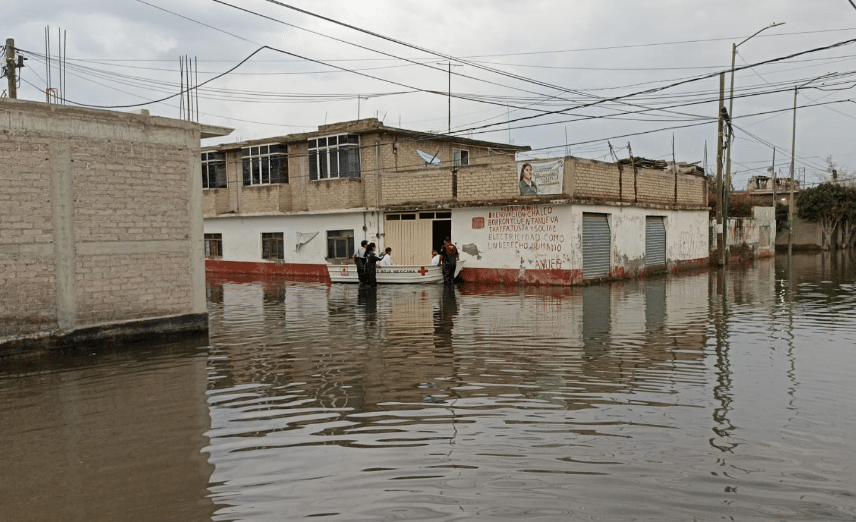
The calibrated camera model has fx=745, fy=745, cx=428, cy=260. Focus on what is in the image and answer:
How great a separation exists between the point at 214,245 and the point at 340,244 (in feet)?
28.7

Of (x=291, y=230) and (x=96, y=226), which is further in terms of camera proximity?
(x=291, y=230)

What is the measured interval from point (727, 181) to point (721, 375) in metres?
25.2

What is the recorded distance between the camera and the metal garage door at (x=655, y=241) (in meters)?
29.4

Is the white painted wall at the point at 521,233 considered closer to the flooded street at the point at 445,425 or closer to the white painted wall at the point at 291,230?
the white painted wall at the point at 291,230

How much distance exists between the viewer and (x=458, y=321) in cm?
1518

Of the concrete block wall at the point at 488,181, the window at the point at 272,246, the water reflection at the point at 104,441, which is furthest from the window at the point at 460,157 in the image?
the water reflection at the point at 104,441

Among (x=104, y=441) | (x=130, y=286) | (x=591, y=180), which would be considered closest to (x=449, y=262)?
(x=591, y=180)

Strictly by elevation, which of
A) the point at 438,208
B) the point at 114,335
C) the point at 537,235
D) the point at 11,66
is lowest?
the point at 114,335

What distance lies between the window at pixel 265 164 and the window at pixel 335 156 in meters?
1.86

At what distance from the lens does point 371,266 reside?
25.1 metres

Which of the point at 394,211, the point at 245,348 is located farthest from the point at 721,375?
the point at 394,211

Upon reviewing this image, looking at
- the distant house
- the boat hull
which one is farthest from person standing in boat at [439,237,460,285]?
the distant house

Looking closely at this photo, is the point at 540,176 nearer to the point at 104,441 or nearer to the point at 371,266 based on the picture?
the point at 371,266

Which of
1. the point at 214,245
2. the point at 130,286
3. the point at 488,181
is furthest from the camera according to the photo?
the point at 214,245
